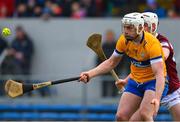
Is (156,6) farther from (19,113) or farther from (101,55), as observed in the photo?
(101,55)

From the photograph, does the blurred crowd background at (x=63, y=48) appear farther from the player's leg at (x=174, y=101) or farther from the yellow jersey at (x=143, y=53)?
the yellow jersey at (x=143, y=53)

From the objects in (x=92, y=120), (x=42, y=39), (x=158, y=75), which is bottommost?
(x=92, y=120)

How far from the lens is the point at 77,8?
17797 millimetres

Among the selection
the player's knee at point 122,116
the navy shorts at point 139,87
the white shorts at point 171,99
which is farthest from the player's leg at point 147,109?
the white shorts at point 171,99

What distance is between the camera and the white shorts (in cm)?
1109

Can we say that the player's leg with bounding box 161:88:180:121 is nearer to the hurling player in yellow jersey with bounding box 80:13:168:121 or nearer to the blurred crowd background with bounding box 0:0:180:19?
the hurling player in yellow jersey with bounding box 80:13:168:121

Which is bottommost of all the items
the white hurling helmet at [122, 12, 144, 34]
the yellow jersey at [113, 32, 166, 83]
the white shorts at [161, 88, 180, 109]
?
the white shorts at [161, 88, 180, 109]

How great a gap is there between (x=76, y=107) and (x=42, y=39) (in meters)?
2.30

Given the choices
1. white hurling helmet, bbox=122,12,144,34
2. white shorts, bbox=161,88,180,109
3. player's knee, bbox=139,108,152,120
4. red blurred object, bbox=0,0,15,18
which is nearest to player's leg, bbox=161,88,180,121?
white shorts, bbox=161,88,180,109

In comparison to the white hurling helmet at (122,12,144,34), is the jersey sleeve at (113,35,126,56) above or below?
below

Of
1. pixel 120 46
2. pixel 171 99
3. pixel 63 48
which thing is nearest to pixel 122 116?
pixel 171 99

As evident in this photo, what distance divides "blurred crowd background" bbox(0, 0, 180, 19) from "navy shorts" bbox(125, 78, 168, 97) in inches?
258

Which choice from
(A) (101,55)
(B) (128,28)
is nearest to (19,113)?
(A) (101,55)

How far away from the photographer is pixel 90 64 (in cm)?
1678
